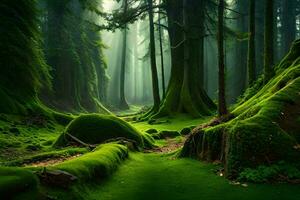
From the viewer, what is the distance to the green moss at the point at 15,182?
548 cm

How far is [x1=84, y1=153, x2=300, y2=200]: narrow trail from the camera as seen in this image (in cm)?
721

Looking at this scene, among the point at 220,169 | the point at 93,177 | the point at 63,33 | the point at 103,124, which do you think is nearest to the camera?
the point at 93,177

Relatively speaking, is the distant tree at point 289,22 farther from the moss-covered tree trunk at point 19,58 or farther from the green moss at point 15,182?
the green moss at point 15,182

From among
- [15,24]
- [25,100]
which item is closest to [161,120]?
[25,100]

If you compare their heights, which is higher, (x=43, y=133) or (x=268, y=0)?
(x=268, y=0)

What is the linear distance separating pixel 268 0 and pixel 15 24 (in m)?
13.2

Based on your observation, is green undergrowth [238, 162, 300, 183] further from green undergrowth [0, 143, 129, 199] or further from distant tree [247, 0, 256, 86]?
distant tree [247, 0, 256, 86]

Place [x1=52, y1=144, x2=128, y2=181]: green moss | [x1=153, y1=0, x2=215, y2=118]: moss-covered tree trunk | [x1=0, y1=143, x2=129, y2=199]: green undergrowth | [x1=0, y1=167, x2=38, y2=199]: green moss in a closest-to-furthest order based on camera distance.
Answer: [x1=0, y1=167, x2=38, y2=199]: green moss, [x1=0, y1=143, x2=129, y2=199]: green undergrowth, [x1=52, y1=144, x2=128, y2=181]: green moss, [x1=153, y1=0, x2=215, y2=118]: moss-covered tree trunk

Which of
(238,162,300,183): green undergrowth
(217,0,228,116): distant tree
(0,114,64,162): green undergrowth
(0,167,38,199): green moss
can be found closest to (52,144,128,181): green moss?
(0,167,38,199): green moss

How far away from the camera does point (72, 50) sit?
36.0 meters

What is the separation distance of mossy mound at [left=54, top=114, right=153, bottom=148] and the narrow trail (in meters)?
4.52

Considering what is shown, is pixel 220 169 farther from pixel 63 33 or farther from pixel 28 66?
pixel 63 33

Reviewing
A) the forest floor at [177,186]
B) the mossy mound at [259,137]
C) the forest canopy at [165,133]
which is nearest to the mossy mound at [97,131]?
the forest canopy at [165,133]

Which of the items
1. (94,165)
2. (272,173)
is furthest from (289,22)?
(94,165)
